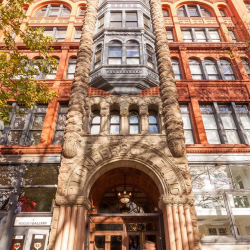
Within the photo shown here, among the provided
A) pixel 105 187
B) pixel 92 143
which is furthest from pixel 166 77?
pixel 105 187

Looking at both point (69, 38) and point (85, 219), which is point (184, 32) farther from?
point (85, 219)

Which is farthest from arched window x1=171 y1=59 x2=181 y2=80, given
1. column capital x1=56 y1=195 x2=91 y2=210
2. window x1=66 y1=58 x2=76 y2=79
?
column capital x1=56 y1=195 x2=91 y2=210

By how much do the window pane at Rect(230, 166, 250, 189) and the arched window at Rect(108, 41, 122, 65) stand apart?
28.6ft

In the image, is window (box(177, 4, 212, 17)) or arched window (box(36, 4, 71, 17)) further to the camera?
window (box(177, 4, 212, 17))

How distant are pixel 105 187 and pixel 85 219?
8.94 ft

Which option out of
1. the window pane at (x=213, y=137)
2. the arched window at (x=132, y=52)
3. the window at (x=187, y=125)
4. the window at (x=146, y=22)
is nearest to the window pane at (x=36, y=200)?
the window at (x=187, y=125)

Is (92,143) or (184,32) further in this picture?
(184,32)

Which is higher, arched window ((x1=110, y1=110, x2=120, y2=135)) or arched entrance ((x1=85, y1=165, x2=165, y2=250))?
arched window ((x1=110, y1=110, x2=120, y2=135))

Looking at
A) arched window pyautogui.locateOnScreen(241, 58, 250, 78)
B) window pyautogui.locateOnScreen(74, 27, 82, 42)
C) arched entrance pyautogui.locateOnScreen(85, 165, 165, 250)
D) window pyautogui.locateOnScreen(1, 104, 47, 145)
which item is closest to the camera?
arched entrance pyautogui.locateOnScreen(85, 165, 165, 250)

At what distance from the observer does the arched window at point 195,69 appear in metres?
13.8

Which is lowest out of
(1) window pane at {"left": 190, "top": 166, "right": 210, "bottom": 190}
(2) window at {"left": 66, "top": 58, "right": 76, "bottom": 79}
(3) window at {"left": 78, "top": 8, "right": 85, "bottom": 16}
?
(1) window pane at {"left": 190, "top": 166, "right": 210, "bottom": 190}

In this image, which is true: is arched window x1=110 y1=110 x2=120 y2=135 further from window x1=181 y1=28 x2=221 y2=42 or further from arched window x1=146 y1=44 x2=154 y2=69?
window x1=181 y1=28 x2=221 y2=42

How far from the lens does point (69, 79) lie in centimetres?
1265

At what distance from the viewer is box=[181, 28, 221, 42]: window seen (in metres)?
16.2
